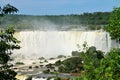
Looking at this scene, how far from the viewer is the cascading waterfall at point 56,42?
6250 cm

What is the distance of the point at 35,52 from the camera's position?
67750mm

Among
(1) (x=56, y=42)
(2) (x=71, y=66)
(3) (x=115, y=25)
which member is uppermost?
(1) (x=56, y=42)

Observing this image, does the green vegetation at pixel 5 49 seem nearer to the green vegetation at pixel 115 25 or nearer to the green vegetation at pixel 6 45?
the green vegetation at pixel 6 45

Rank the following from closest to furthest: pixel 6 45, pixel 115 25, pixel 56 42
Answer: pixel 6 45 → pixel 115 25 → pixel 56 42

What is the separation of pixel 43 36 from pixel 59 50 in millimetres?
3906

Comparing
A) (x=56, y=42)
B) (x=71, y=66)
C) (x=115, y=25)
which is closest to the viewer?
(x=115, y=25)

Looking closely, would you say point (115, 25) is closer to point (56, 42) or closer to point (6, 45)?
point (6, 45)

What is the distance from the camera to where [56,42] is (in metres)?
67.8

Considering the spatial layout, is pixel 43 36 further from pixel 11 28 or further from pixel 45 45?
pixel 11 28

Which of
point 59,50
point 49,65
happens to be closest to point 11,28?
point 49,65

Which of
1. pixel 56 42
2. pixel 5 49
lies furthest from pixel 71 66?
pixel 5 49

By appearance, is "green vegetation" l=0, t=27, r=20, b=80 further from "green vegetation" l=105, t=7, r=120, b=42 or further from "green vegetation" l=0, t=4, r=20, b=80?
"green vegetation" l=105, t=7, r=120, b=42

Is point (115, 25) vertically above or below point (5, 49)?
above

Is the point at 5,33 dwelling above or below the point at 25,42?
below
